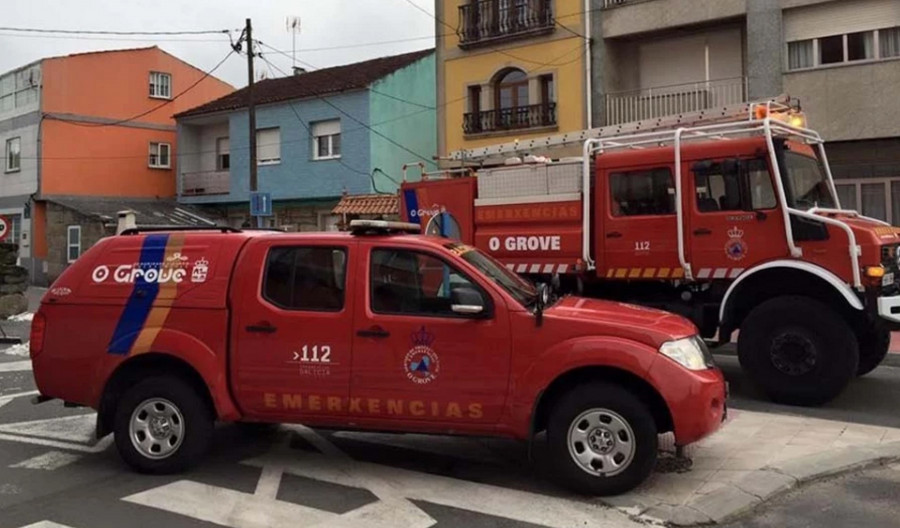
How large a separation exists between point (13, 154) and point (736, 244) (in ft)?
106

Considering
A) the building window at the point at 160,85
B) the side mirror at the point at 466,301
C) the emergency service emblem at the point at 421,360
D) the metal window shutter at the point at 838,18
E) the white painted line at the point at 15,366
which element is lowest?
the white painted line at the point at 15,366

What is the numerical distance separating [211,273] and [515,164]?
5134 mm

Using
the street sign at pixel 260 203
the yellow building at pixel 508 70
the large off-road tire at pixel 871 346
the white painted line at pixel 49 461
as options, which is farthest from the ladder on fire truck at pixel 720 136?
the street sign at pixel 260 203

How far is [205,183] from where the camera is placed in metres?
30.8

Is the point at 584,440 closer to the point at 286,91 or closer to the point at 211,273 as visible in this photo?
the point at 211,273

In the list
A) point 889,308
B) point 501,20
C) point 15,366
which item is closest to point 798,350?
point 889,308

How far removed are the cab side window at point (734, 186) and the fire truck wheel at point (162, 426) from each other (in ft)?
18.6

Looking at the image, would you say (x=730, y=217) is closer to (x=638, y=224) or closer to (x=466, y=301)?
(x=638, y=224)

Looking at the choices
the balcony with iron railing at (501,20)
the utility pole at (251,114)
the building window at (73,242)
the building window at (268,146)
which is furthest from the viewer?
the building window at (73,242)

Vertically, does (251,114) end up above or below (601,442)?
above

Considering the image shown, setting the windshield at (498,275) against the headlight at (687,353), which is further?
the windshield at (498,275)

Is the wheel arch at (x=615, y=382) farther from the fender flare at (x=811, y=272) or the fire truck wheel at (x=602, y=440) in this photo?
the fender flare at (x=811, y=272)

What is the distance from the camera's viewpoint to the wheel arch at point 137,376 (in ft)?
18.6

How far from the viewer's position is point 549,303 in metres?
5.56
